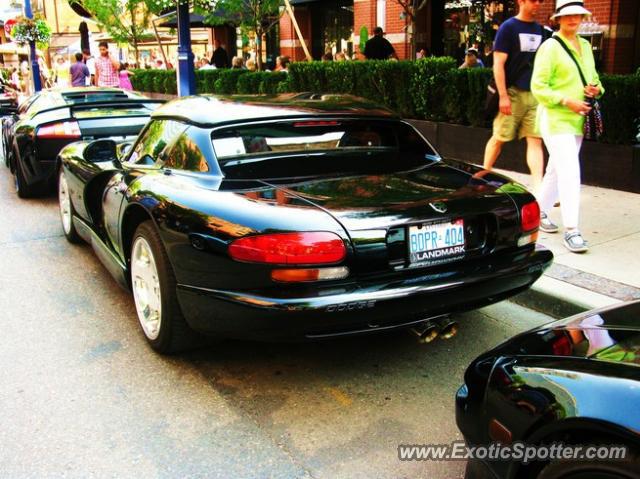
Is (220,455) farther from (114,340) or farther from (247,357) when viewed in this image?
(114,340)

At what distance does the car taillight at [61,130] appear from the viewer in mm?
7910

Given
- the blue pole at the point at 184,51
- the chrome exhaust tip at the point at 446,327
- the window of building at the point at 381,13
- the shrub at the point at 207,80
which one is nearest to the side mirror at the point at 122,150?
the chrome exhaust tip at the point at 446,327

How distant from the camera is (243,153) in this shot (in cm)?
386

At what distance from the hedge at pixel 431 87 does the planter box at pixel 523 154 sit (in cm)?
15

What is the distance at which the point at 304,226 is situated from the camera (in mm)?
3133

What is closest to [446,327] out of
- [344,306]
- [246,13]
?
[344,306]

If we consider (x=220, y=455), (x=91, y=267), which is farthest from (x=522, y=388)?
(x=91, y=267)

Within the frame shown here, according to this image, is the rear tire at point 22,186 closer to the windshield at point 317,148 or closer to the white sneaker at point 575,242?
the windshield at point 317,148

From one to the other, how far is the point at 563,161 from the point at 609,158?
238 centimetres

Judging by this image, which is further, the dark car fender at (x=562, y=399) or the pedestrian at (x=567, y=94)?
the pedestrian at (x=567, y=94)

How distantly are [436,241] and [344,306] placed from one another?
0.59 m

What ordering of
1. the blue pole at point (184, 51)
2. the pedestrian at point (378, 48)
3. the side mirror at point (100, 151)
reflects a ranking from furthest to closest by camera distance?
the pedestrian at point (378, 48) < the blue pole at point (184, 51) < the side mirror at point (100, 151)

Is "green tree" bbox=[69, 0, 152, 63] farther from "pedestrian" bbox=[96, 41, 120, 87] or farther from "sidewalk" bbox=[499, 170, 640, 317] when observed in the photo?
"sidewalk" bbox=[499, 170, 640, 317]

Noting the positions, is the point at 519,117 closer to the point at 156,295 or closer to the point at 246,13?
the point at 156,295
